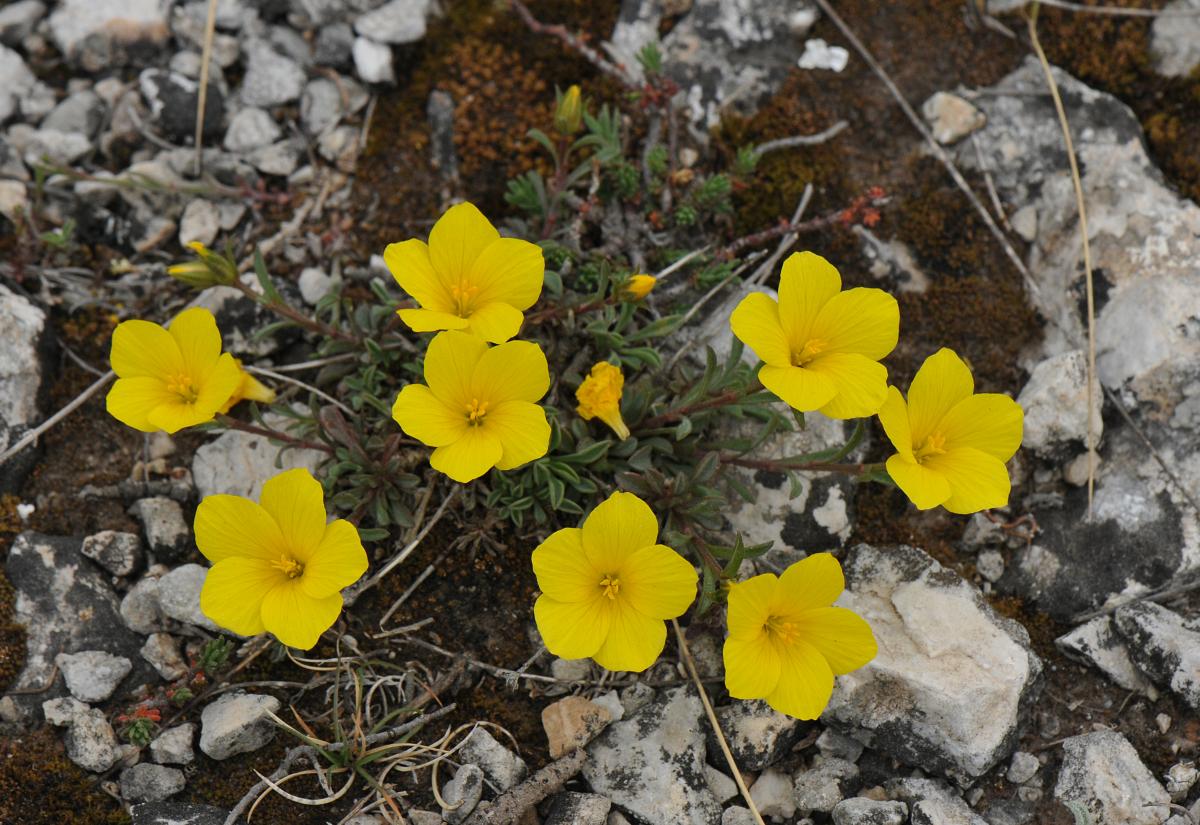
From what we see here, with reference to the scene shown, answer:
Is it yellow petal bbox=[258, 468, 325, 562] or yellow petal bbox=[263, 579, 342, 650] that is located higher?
yellow petal bbox=[258, 468, 325, 562]

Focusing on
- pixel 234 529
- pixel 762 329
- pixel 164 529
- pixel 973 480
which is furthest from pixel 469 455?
pixel 973 480

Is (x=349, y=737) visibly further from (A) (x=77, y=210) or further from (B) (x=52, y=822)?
(A) (x=77, y=210)

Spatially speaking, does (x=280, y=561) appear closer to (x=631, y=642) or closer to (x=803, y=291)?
(x=631, y=642)

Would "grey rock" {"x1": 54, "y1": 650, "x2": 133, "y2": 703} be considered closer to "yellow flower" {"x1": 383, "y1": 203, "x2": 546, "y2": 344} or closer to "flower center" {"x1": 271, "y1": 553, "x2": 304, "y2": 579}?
"flower center" {"x1": 271, "y1": 553, "x2": 304, "y2": 579}

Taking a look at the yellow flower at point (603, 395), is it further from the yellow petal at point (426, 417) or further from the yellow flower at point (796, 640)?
the yellow flower at point (796, 640)

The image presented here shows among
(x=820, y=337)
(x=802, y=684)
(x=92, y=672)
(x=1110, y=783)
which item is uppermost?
(x=820, y=337)

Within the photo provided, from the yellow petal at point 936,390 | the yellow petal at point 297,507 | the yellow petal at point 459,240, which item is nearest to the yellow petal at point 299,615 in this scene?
the yellow petal at point 297,507

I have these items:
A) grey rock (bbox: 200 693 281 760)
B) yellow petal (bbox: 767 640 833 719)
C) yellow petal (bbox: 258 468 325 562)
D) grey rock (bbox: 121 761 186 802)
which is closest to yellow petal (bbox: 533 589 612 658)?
yellow petal (bbox: 767 640 833 719)
